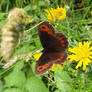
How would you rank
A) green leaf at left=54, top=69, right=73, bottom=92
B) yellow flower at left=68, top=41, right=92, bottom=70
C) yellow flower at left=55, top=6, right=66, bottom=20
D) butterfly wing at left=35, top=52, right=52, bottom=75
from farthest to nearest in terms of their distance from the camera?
yellow flower at left=55, top=6, right=66, bottom=20, yellow flower at left=68, top=41, right=92, bottom=70, green leaf at left=54, top=69, right=73, bottom=92, butterfly wing at left=35, top=52, right=52, bottom=75

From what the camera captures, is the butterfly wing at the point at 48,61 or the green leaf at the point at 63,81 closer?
the butterfly wing at the point at 48,61

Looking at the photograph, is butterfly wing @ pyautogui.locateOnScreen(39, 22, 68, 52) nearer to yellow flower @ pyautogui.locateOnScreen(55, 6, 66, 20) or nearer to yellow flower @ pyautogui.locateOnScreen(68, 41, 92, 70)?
yellow flower @ pyautogui.locateOnScreen(68, 41, 92, 70)

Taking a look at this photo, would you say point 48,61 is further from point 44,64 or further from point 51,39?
point 51,39

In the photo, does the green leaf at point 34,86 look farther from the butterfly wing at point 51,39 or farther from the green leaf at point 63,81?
the butterfly wing at point 51,39

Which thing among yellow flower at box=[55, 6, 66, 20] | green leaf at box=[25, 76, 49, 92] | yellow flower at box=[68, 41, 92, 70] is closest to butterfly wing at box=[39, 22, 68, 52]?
yellow flower at box=[68, 41, 92, 70]

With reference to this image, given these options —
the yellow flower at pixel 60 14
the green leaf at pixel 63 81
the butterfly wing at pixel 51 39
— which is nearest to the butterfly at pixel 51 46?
the butterfly wing at pixel 51 39

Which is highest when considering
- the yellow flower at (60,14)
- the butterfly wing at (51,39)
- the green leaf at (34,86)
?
the yellow flower at (60,14)

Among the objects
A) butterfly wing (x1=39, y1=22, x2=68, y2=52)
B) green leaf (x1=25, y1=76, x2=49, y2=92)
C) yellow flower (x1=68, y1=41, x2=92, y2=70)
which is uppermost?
butterfly wing (x1=39, y1=22, x2=68, y2=52)
